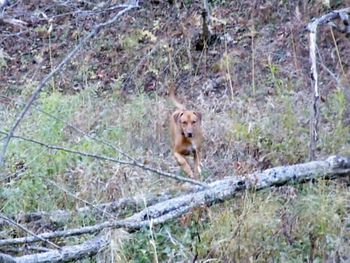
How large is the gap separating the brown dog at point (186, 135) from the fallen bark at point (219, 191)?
1.49m

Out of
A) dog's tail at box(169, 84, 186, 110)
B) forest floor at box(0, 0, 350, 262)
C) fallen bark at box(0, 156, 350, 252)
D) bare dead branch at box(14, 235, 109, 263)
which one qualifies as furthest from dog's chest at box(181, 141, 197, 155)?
bare dead branch at box(14, 235, 109, 263)

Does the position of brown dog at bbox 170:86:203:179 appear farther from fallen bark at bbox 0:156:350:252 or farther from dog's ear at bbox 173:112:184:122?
fallen bark at bbox 0:156:350:252

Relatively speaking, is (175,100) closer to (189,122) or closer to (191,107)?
(191,107)

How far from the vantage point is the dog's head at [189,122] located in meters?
6.95

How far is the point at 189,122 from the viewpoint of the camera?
22.9 ft

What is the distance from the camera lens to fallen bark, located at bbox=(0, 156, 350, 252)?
486 cm

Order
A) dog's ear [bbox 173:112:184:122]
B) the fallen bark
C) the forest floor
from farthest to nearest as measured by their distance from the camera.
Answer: dog's ear [bbox 173:112:184:122]
the forest floor
the fallen bark

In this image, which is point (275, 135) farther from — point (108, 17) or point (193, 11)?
point (108, 17)

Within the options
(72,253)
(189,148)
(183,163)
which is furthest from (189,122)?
(72,253)

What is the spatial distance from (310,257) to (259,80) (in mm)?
3805

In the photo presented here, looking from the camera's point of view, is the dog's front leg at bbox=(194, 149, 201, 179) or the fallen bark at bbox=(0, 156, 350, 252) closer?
the fallen bark at bbox=(0, 156, 350, 252)

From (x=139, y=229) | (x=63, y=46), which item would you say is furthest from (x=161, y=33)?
(x=139, y=229)

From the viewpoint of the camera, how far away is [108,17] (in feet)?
35.2

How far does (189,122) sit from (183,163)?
39 cm
